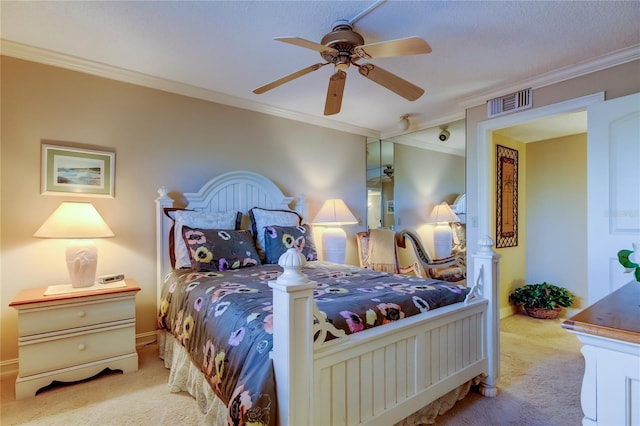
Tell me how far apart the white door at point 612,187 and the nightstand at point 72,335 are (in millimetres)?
Result: 3494

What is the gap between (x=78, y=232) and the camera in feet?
7.28

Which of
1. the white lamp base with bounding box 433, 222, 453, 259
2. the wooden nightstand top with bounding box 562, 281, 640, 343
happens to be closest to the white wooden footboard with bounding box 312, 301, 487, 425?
the wooden nightstand top with bounding box 562, 281, 640, 343

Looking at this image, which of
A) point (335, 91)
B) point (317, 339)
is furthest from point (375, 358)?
point (335, 91)

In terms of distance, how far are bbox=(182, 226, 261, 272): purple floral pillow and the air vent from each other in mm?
2706

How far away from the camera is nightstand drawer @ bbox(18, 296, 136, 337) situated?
78.6 inches

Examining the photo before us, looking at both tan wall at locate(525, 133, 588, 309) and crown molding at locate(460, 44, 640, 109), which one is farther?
tan wall at locate(525, 133, 588, 309)

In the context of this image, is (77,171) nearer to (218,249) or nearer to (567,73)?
(218,249)

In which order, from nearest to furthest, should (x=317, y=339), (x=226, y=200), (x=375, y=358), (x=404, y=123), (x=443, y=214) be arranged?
(x=317, y=339), (x=375, y=358), (x=226, y=200), (x=443, y=214), (x=404, y=123)

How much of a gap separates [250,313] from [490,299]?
5.07ft

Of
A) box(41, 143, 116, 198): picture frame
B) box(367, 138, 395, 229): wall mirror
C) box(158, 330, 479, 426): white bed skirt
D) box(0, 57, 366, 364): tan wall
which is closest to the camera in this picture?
box(158, 330, 479, 426): white bed skirt

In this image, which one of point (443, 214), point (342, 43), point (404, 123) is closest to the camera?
point (342, 43)

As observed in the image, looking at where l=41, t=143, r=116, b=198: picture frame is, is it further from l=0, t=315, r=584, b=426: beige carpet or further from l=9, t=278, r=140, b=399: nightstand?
l=0, t=315, r=584, b=426: beige carpet

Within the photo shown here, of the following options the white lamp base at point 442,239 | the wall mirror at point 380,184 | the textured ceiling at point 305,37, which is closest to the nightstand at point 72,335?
the textured ceiling at point 305,37

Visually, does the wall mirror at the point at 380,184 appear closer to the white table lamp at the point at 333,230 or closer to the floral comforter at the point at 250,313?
the white table lamp at the point at 333,230
